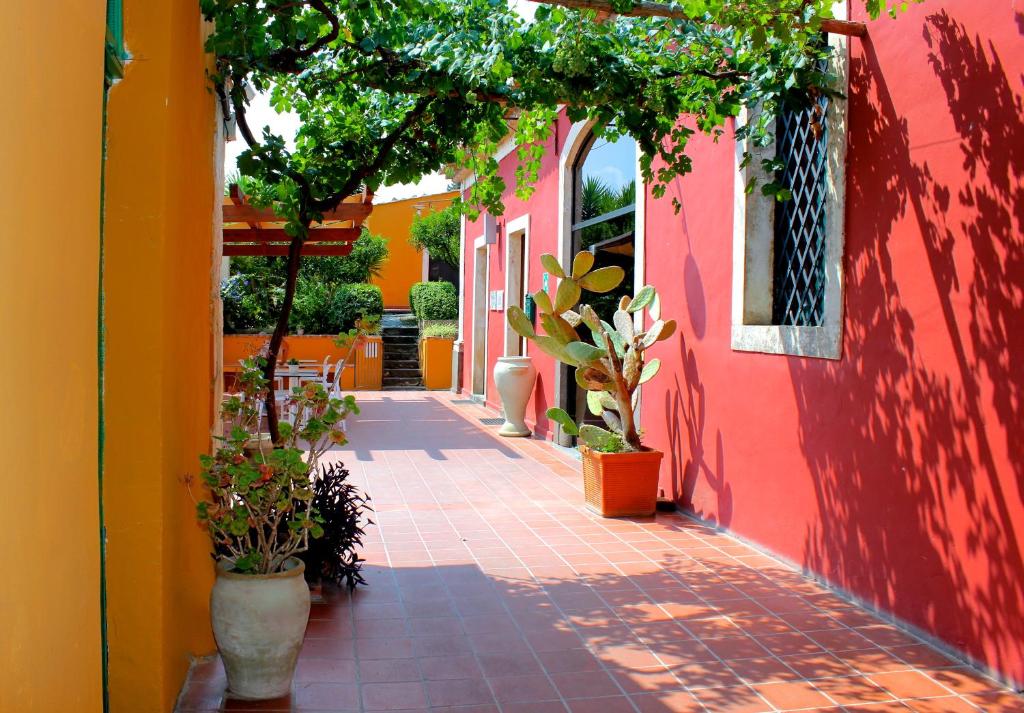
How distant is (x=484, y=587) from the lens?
479cm

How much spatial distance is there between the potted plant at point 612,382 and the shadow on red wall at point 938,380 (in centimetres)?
173

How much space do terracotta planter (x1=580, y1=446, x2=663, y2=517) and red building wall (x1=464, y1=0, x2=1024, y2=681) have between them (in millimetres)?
880

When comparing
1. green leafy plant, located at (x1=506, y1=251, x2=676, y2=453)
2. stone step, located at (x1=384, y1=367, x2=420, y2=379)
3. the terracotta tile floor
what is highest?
green leafy plant, located at (x1=506, y1=251, x2=676, y2=453)

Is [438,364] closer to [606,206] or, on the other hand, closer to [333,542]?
[606,206]

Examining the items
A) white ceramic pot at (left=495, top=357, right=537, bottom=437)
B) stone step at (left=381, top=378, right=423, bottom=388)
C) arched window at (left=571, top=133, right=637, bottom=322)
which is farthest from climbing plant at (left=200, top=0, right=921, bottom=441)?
stone step at (left=381, top=378, right=423, bottom=388)

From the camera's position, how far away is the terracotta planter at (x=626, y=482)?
20.8ft

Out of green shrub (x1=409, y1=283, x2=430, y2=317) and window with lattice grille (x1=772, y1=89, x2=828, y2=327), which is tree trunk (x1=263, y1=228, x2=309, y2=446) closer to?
window with lattice grille (x1=772, y1=89, x2=828, y2=327)

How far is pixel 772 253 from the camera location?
559 centimetres

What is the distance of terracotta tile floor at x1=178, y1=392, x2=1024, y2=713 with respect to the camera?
341 cm

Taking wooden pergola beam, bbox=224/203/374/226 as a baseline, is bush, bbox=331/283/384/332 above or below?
below

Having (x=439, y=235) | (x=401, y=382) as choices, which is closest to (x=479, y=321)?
(x=401, y=382)

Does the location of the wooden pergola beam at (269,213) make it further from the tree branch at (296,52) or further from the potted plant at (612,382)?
the tree branch at (296,52)

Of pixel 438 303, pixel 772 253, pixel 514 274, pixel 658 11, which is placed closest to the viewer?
pixel 658 11

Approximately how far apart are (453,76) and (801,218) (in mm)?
2173
